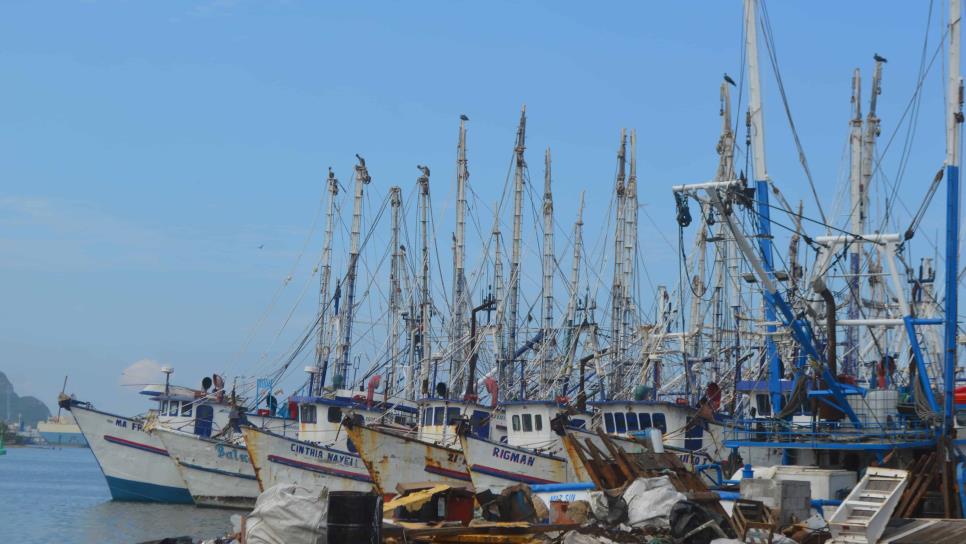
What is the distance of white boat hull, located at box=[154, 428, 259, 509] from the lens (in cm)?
4262

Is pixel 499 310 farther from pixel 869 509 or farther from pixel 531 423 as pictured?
pixel 869 509

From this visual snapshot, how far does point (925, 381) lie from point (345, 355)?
2549cm

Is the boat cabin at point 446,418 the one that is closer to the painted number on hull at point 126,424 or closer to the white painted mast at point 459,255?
the white painted mast at point 459,255

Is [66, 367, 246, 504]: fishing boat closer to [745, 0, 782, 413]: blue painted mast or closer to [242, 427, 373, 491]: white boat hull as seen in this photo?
[242, 427, 373, 491]: white boat hull

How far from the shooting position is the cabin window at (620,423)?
1367 inches

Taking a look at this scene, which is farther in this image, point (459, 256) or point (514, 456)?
point (459, 256)

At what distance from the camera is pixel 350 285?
4638 centimetres

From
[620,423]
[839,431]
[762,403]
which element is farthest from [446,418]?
[839,431]

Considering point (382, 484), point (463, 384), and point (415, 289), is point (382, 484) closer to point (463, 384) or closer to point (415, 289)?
point (463, 384)

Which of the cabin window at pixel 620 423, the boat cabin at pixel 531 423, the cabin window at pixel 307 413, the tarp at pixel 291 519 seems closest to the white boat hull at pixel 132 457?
the cabin window at pixel 307 413

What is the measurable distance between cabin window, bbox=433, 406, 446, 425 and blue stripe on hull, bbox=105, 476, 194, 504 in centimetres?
1071

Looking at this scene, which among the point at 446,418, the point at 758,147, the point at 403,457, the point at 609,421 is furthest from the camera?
the point at 446,418

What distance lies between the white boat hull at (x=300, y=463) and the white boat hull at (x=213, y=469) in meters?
3.76

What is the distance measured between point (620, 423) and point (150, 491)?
62.9 feet
